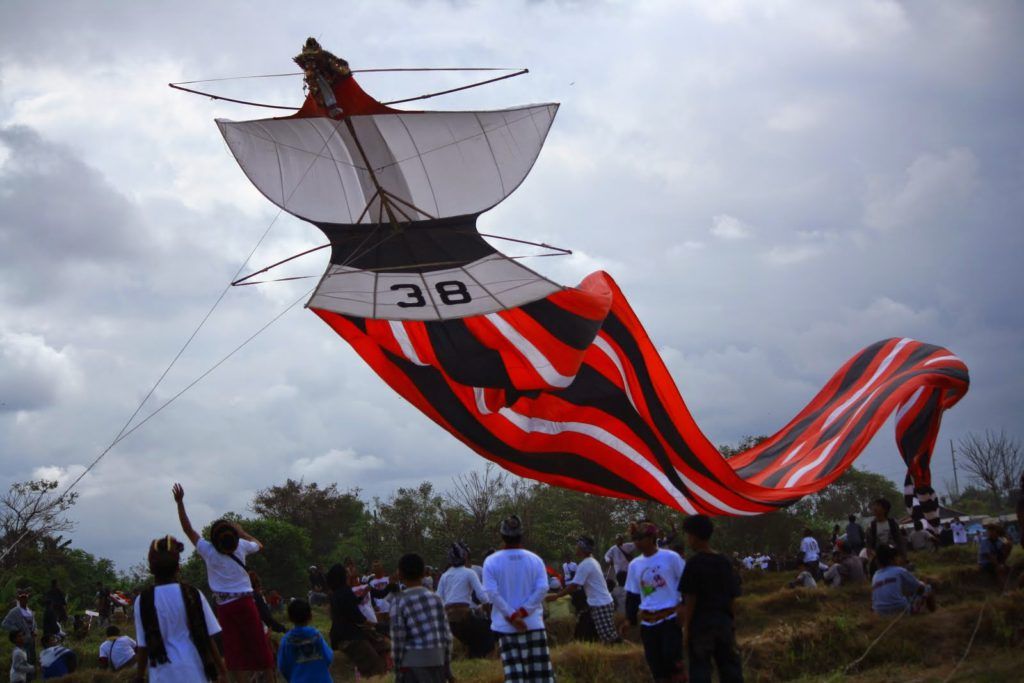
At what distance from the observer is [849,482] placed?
58.8 m

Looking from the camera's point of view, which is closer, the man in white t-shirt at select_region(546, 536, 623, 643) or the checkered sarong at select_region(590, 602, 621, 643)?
the man in white t-shirt at select_region(546, 536, 623, 643)

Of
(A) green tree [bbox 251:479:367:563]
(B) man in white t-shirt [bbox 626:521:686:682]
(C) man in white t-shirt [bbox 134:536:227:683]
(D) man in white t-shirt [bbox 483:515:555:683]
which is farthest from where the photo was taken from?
(A) green tree [bbox 251:479:367:563]

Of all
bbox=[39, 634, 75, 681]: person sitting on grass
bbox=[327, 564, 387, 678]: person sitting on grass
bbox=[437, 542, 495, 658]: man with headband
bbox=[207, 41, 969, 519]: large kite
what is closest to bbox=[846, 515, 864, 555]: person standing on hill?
bbox=[207, 41, 969, 519]: large kite

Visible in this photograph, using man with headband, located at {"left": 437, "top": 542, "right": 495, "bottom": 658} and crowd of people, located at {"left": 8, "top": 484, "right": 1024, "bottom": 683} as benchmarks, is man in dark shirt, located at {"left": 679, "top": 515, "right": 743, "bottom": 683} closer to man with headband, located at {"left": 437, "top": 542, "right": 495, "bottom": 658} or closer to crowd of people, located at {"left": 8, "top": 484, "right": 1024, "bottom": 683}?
crowd of people, located at {"left": 8, "top": 484, "right": 1024, "bottom": 683}

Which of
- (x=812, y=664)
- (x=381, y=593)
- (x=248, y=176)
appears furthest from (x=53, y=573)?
(x=812, y=664)

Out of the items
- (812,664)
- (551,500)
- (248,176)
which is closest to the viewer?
(812,664)

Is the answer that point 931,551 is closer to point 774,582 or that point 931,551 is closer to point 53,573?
point 774,582

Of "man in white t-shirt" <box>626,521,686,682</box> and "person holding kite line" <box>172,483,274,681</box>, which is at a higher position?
"person holding kite line" <box>172,483,274,681</box>

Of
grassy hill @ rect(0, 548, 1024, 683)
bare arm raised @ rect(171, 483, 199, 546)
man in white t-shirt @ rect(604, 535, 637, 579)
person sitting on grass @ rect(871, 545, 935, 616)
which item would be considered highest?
bare arm raised @ rect(171, 483, 199, 546)

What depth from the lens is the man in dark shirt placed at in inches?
271

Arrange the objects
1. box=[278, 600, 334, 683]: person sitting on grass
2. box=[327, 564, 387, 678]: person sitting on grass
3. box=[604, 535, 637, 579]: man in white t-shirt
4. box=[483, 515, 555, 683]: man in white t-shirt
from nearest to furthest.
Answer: box=[278, 600, 334, 683]: person sitting on grass → box=[483, 515, 555, 683]: man in white t-shirt → box=[327, 564, 387, 678]: person sitting on grass → box=[604, 535, 637, 579]: man in white t-shirt

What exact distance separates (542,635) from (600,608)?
3.86m

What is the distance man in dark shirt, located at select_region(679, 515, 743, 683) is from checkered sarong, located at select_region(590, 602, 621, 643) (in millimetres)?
4952

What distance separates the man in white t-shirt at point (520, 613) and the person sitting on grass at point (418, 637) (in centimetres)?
109
